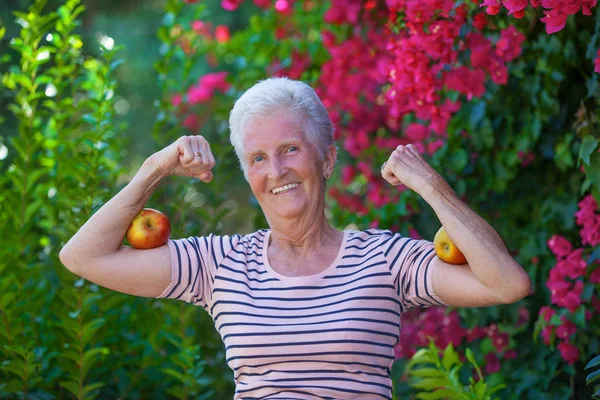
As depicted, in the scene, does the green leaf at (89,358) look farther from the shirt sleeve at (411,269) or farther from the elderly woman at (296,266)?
the shirt sleeve at (411,269)

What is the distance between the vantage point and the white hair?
2.48 meters

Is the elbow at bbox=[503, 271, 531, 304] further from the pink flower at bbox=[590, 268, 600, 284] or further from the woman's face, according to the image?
the pink flower at bbox=[590, 268, 600, 284]

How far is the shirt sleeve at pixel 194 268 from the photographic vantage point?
2.48 metres

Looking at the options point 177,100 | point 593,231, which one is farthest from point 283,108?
point 177,100

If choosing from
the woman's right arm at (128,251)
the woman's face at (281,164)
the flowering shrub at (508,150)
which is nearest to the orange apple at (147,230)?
the woman's right arm at (128,251)

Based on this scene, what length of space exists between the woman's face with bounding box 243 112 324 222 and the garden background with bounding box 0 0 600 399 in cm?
71

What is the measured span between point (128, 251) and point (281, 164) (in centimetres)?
47

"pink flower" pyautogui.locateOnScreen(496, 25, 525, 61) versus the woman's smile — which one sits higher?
"pink flower" pyautogui.locateOnScreen(496, 25, 525, 61)

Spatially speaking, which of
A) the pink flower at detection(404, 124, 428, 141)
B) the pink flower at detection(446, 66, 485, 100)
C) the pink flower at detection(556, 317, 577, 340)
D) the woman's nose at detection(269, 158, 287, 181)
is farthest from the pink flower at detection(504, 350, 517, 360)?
the woman's nose at detection(269, 158, 287, 181)

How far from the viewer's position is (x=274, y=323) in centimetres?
236

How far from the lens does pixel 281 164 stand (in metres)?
2.46

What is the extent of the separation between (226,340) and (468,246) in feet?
2.21

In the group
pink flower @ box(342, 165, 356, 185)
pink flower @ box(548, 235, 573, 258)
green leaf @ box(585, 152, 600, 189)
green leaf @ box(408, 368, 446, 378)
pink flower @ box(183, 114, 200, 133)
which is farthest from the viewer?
pink flower @ box(183, 114, 200, 133)

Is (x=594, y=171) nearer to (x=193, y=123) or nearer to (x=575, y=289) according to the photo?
(x=575, y=289)
